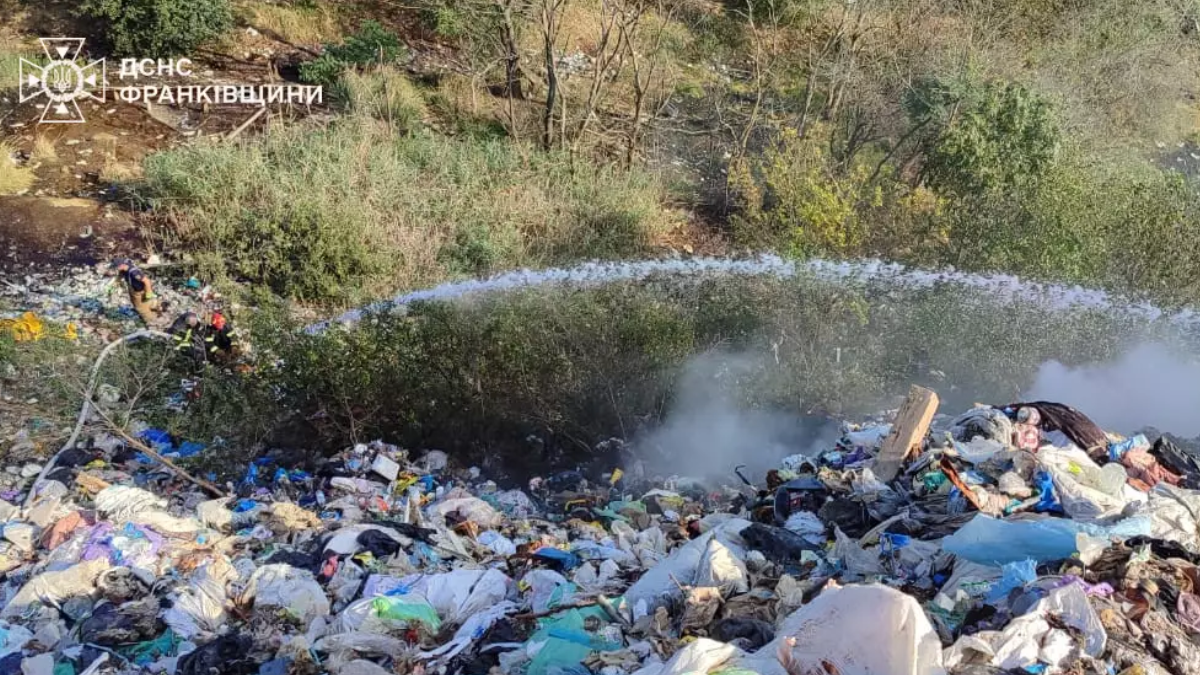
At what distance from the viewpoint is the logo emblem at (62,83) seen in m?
11.8

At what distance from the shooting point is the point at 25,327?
26.6 ft

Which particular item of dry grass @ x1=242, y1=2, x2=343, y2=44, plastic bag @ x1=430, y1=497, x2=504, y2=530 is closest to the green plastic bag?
plastic bag @ x1=430, y1=497, x2=504, y2=530

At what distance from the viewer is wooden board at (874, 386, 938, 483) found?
18.3 ft

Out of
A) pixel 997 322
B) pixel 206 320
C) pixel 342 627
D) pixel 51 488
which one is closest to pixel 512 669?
pixel 342 627

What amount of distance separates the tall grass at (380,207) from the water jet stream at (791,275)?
1.19ft

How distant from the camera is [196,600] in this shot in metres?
4.64

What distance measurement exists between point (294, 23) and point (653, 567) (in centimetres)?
1191

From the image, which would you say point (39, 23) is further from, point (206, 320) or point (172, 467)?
point (172, 467)

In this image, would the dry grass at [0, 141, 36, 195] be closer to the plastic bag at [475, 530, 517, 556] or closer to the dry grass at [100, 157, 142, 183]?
the dry grass at [100, 157, 142, 183]

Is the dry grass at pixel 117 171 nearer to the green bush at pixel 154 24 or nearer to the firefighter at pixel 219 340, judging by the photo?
the green bush at pixel 154 24

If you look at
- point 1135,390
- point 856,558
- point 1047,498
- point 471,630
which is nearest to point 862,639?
point 856,558

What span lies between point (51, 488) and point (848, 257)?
709 centimetres

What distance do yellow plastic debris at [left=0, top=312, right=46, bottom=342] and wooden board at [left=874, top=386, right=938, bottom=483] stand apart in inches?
270

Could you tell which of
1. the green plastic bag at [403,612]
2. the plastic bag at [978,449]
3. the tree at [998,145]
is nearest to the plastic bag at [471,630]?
the green plastic bag at [403,612]
